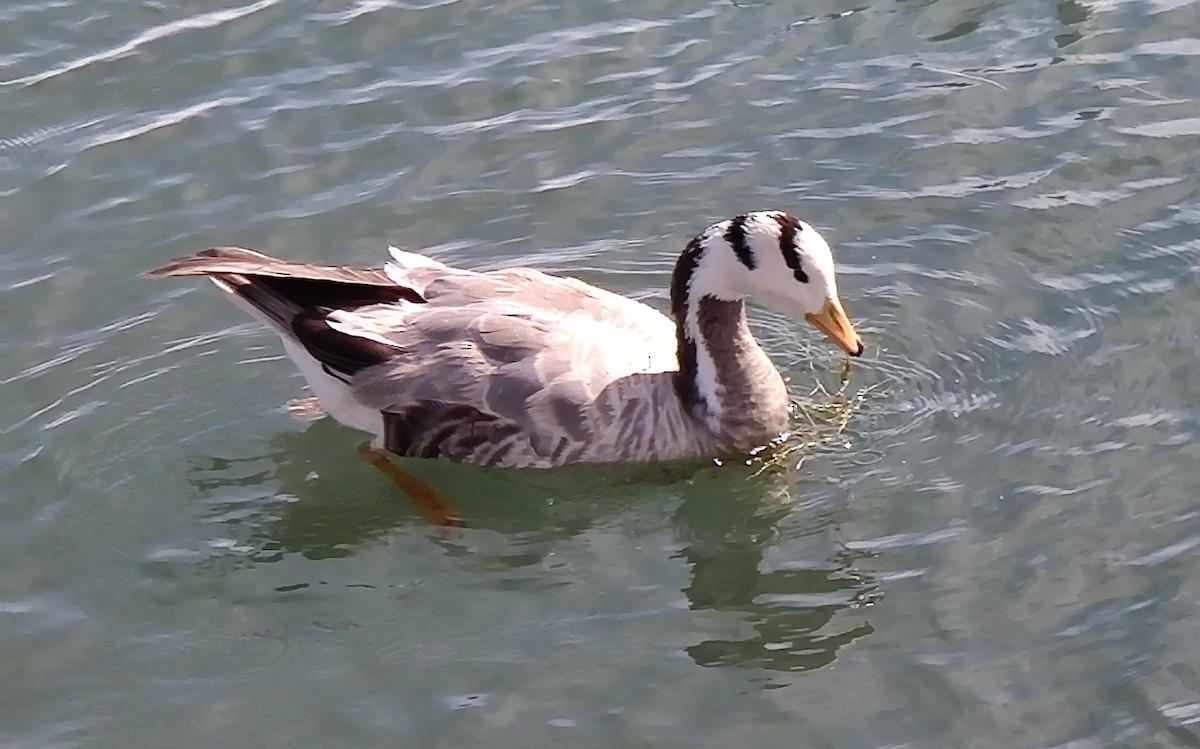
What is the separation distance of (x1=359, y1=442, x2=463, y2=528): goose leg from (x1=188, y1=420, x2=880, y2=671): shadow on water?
0.05 metres

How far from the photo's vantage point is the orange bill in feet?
29.8

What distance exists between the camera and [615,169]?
11.6 m

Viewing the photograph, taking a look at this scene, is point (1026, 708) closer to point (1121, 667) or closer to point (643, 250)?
point (1121, 667)

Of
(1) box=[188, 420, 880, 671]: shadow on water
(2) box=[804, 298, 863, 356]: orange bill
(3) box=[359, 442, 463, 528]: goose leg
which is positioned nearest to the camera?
(1) box=[188, 420, 880, 671]: shadow on water

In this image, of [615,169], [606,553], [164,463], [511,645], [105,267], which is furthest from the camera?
[615,169]

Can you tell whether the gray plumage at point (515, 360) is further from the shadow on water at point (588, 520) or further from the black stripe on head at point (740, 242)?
the shadow on water at point (588, 520)

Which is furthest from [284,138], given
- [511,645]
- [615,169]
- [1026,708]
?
[1026,708]

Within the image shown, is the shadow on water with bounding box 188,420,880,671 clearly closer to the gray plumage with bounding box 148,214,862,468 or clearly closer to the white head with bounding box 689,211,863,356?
the gray plumage with bounding box 148,214,862,468

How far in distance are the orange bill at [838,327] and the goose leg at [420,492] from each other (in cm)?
A: 215

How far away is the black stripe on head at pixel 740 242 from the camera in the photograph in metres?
9.11

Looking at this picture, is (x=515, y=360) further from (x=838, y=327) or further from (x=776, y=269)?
(x=838, y=327)

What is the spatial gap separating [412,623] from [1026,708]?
278cm

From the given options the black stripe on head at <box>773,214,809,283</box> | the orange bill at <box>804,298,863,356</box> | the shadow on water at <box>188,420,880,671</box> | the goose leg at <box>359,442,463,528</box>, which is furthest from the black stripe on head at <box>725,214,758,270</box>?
the goose leg at <box>359,442,463,528</box>

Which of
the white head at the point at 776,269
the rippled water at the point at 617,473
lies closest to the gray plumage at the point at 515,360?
the white head at the point at 776,269
